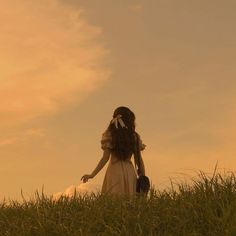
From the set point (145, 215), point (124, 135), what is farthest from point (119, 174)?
point (145, 215)

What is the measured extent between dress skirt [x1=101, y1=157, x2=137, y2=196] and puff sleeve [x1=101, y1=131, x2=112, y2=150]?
1.19 ft

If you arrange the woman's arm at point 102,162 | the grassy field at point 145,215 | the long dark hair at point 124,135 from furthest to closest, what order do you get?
the woman's arm at point 102,162 → the long dark hair at point 124,135 → the grassy field at point 145,215

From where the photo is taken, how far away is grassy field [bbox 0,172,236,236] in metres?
7.30

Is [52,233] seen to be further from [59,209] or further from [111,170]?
[111,170]

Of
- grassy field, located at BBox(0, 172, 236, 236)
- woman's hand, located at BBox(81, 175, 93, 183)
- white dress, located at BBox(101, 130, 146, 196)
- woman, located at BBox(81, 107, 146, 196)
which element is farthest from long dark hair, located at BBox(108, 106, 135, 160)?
grassy field, located at BBox(0, 172, 236, 236)

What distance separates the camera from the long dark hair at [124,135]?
11234 mm

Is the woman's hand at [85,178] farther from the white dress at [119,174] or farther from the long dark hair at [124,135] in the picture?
the long dark hair at [124,135]

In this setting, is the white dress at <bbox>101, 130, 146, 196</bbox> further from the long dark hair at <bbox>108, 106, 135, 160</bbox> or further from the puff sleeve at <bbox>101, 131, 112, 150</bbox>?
the long dark hair at <bbox>108, 106, 135, 160</bbox>

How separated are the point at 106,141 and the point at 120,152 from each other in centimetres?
32

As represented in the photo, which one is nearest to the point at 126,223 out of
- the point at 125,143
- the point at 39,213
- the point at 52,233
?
the point at 52,233

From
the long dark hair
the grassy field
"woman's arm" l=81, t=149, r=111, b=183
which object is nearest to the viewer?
the grassy field

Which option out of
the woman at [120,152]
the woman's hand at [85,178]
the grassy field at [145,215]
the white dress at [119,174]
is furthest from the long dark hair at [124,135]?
the grassy field at [145,215]

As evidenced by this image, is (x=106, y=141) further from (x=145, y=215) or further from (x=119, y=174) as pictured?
(x=145, y=215)

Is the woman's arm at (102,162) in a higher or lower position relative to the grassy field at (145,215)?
higher
